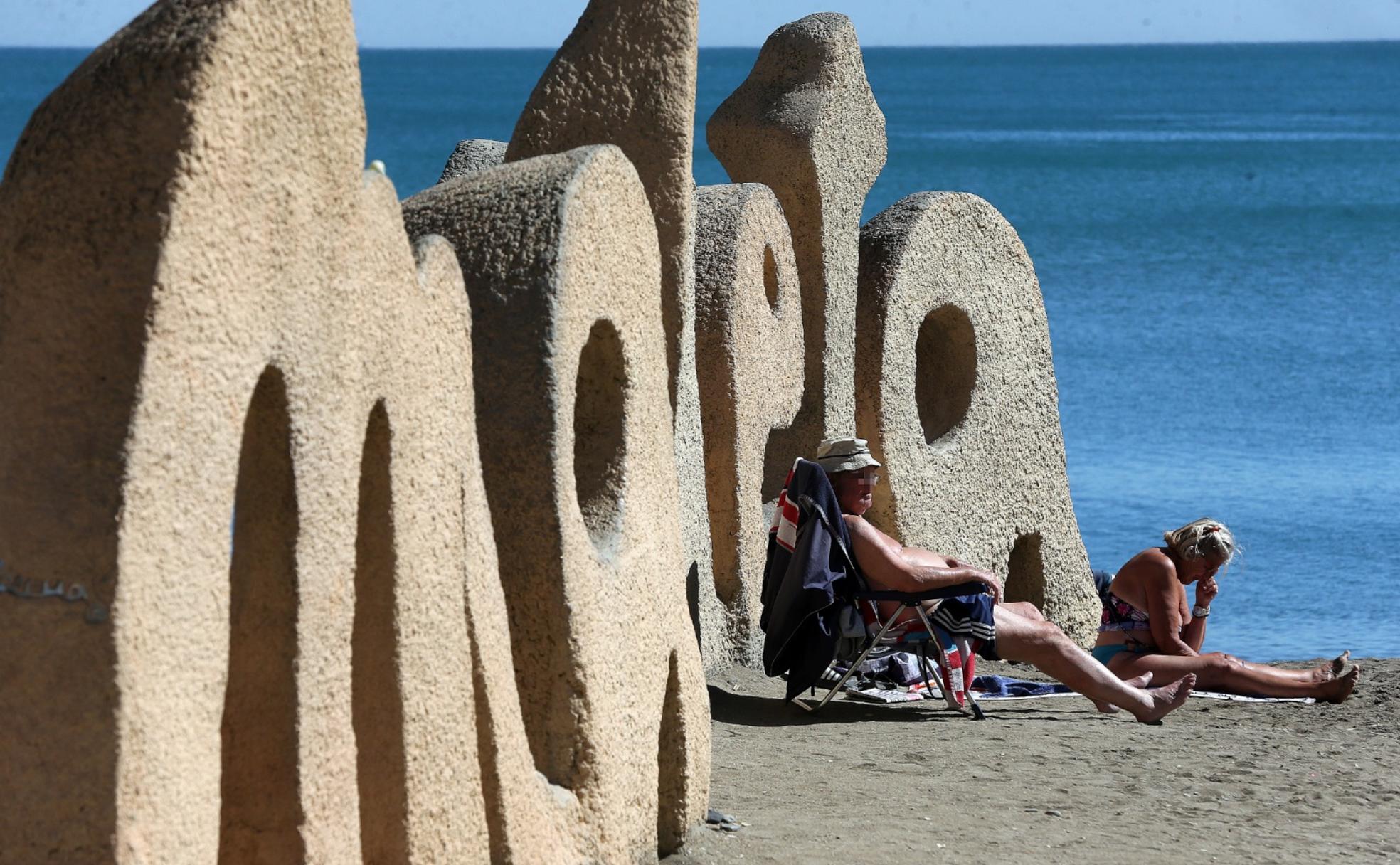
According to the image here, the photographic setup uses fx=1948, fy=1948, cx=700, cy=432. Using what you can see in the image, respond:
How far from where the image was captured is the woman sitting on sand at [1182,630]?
7078 mm

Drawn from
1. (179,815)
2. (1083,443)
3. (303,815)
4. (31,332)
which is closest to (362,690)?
(303,815)

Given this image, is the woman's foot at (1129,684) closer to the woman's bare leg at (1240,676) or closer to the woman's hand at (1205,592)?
the woman's bare leg at (1240,676)

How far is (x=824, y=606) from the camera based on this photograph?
6.37 metres

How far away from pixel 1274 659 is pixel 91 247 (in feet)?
25.5

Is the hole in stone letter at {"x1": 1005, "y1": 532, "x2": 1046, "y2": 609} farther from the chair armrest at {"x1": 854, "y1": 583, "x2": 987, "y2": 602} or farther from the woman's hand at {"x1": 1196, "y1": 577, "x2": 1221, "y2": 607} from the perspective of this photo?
the chair armrest at {"x1": 854, "y1": 583, "x2": 987, "y2": 602}

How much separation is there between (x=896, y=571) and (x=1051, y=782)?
37.9 inches

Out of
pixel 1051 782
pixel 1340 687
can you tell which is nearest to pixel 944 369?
pixel 1340 687

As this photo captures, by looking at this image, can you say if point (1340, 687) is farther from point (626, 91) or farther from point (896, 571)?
point (626, 91)

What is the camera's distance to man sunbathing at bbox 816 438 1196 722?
6.55 metres

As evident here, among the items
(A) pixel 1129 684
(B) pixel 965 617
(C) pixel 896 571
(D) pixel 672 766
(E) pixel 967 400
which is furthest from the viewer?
(E) pixel 967 400

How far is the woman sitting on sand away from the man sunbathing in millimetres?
361

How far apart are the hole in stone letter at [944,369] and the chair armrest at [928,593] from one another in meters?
1.98

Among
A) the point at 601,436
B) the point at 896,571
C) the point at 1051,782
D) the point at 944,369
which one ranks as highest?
the point at 944,369

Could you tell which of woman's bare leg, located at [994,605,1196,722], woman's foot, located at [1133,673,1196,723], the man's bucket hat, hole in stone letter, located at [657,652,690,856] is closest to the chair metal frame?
woman's bare leg, located at [994,605,1196,722]
